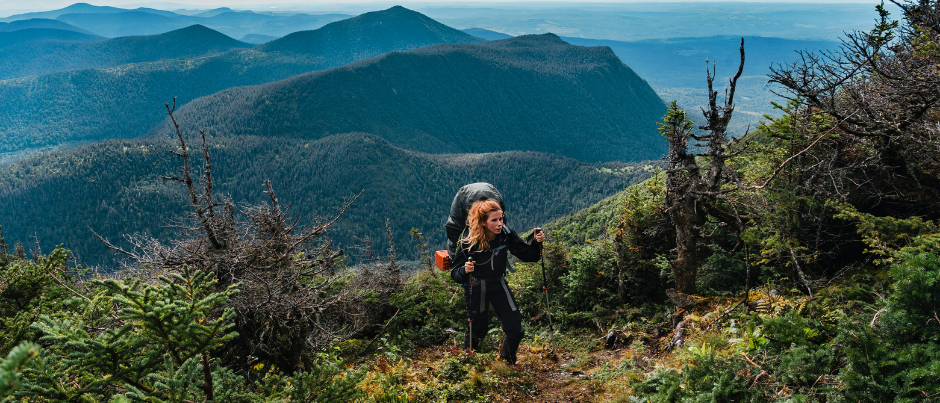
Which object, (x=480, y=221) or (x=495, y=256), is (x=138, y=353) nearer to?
(x=480, y=221)

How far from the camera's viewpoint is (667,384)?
3.93 metres

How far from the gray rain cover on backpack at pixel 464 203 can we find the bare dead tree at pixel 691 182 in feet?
8.04

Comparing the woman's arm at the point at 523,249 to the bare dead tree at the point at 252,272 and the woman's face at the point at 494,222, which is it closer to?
the woman's face at the point at 494,222

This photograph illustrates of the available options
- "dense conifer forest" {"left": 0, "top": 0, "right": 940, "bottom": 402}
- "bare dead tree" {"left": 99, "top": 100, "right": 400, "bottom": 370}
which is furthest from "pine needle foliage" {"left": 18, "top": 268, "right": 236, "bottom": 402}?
"bare dead tree" {"left": 99, "top": 100, "right": 400, "bottom": 370}

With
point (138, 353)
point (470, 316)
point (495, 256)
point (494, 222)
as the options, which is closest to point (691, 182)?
point (494, 222)

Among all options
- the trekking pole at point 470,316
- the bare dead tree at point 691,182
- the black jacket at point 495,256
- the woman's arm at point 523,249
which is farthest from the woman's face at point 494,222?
the bare dead tree at point 691,182

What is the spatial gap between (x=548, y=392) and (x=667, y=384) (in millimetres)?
2205

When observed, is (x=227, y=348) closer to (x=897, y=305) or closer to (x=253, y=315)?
(x=253, y=315)

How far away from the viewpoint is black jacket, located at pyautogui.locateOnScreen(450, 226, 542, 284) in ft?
20.5

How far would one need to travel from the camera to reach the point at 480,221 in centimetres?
606

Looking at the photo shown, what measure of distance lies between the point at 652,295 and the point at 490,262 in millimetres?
3769

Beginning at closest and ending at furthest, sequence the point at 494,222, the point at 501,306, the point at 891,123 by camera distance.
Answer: the point at 891,123
the point at 494,222
the point at 501,306

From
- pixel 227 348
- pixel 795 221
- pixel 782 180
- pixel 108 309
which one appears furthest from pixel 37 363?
pixel 782 180

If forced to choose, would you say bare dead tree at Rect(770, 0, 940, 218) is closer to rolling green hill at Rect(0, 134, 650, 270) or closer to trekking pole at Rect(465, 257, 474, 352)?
trekking pole at Rect(465, 257, 474, 352)
